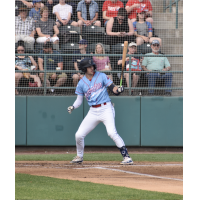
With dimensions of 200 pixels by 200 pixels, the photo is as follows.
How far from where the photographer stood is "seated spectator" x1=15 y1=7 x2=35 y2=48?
10164 mm

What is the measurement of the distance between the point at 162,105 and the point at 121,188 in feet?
17.1

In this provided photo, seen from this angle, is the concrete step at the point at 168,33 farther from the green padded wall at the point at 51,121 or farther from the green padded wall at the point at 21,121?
the green padded wall at the point at 21,121

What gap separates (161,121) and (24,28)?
14.3 ft

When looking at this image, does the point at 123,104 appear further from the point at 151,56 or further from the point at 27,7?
the point at 27,7

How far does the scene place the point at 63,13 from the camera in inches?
436

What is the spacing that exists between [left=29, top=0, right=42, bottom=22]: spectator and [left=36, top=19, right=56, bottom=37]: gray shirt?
148mm

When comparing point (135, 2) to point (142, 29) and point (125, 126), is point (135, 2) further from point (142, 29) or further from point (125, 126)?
point (125, 126)

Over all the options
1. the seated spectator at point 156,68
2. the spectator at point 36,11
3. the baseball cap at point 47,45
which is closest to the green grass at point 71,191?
the seated spectator at point 156,68

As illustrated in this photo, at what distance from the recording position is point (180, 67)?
1012 cm

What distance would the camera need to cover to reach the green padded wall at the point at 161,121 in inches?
390

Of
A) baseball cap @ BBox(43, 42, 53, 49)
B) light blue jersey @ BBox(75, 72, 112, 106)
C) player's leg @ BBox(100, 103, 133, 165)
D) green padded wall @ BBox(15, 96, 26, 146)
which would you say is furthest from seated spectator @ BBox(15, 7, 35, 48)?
player's leg @ BBox(100, 103, 133, 165)

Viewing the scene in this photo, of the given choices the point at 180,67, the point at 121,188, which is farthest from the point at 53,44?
the point at 121,188

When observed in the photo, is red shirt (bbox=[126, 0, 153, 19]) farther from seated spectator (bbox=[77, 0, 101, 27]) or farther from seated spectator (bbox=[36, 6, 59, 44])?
seated spectator (bbox=[36, 6, 59, 44])

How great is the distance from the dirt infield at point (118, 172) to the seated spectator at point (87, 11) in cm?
489
